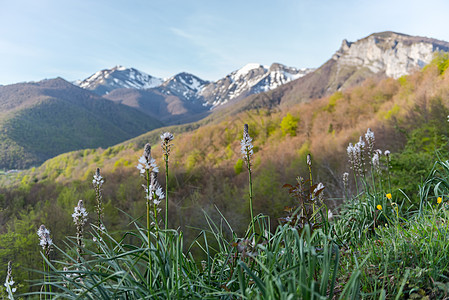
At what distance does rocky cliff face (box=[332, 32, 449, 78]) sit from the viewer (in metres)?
121

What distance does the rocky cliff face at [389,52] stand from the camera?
121463mm

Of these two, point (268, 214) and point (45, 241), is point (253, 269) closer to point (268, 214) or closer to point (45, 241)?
point (45, 241)

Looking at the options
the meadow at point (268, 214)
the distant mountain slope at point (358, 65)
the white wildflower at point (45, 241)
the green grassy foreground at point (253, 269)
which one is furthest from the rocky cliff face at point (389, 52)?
the white wildflower at point (45, 241)

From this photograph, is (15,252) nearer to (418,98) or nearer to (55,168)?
(418,98)

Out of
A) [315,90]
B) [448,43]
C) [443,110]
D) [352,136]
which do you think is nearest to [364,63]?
[315,90]

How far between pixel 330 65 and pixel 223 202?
17415 cm

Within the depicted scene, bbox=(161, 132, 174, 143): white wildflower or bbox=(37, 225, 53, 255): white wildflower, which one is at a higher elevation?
bbox=(161, 132, 174, 143): white wildflower

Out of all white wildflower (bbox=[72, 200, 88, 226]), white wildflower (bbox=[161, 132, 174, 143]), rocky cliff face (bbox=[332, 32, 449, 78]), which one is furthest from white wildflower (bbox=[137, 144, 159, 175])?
rocky cliff face (bbox=[332, 32, 449, 78])

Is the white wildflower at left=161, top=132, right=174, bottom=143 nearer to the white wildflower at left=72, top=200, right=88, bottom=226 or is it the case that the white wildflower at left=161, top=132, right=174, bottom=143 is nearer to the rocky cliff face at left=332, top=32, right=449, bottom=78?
the white wildflower at left=72, top=200, right=88, bottom=226

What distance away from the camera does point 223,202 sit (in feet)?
112

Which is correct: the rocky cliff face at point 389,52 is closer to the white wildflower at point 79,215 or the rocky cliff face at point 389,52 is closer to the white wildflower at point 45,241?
the white wildflower at point 79,215

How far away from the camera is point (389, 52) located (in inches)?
5404

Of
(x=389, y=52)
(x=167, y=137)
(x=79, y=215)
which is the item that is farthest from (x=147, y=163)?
(x=389, y=52)

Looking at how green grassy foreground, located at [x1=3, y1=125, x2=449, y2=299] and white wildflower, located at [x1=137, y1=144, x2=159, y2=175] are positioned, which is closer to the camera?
green grassy foreground, located at [x1=3, y1=125, x2=449, y2=299]
